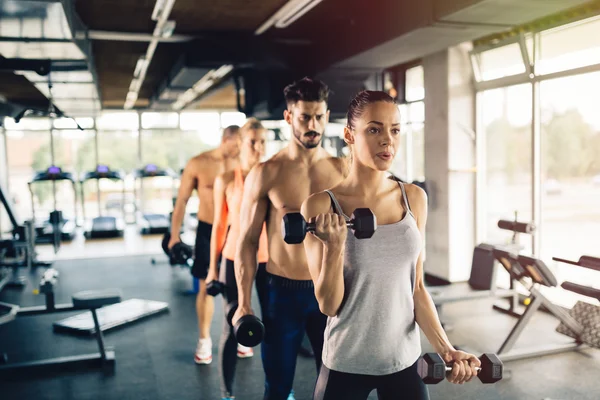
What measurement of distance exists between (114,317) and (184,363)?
1369 mm

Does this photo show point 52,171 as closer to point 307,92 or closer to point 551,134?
point 551,134

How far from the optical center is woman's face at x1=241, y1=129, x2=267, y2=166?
3031 millimetres

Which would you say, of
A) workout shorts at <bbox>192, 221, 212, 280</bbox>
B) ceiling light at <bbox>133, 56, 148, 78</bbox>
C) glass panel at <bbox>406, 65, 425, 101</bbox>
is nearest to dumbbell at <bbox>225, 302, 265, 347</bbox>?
workout shorts at <bbox>192, 221, 212, 280</bbox>

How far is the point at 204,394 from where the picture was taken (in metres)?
3.47

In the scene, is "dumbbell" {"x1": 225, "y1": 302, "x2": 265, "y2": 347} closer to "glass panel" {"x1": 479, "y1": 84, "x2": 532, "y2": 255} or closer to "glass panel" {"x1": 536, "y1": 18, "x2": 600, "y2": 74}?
"glass panel" {"x1": 536, "y1": 18, "x2": 600, "y2": 74}

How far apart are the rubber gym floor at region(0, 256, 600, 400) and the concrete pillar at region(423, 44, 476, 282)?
0.93 metres

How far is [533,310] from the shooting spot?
4.14m

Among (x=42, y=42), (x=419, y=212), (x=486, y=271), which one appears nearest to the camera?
(x=419, y=212)

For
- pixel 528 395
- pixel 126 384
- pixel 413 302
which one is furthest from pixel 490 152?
pixel 413 302

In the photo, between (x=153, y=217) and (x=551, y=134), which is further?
(x=153, y=217)

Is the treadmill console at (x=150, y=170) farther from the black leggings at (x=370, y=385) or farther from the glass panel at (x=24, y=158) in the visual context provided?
the black leggings at (x=370, y=385)

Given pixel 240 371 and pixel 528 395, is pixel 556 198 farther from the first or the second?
pixel 240 371

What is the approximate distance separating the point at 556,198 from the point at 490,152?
1113 mm

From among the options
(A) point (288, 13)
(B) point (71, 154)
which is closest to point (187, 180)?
(A) point (288, 13)
